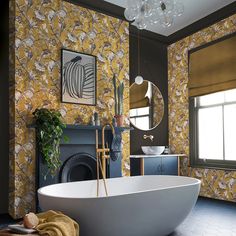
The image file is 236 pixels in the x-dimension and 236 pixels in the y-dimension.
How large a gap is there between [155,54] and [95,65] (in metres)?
1.65

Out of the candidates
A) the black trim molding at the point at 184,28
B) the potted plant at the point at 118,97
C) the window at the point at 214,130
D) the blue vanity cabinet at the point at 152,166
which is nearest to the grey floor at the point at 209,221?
the window at the point at 214,130

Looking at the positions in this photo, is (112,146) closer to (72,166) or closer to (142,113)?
(72,166)

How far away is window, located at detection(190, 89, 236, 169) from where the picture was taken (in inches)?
172

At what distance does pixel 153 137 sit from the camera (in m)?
5.09

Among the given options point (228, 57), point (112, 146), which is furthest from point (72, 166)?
point (228, 57)

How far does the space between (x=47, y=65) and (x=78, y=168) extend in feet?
4.95

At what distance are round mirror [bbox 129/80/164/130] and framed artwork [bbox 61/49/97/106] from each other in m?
1.01

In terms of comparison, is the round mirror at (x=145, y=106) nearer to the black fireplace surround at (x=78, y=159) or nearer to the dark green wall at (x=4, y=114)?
the black fireplace surround at (x=78, y=159)

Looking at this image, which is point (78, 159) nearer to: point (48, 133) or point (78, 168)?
point (78, 168)

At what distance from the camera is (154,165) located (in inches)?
176

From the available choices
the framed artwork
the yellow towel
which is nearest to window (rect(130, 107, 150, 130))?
the framed artwork

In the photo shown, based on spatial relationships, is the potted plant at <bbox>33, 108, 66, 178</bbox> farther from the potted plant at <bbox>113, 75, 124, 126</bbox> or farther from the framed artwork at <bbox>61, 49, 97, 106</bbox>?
the potted plant at <bbox>113, 75, 124, 126</bbox>

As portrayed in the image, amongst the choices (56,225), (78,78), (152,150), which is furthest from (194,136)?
(56,225)

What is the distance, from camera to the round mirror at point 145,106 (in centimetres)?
486
